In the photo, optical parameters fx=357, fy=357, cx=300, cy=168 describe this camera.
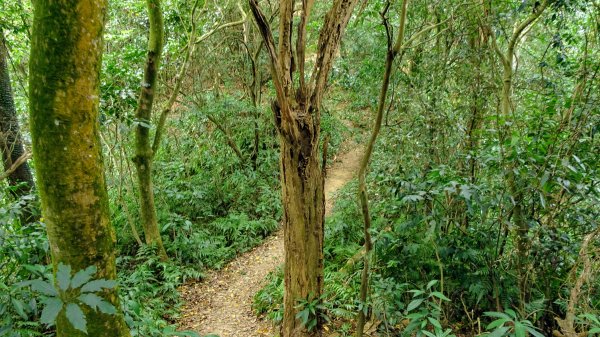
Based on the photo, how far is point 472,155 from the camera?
14.4 ft

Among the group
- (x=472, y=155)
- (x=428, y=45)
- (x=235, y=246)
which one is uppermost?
(x=428, y=45)

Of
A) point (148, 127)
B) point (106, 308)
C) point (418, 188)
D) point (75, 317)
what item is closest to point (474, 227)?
point (418, 188)

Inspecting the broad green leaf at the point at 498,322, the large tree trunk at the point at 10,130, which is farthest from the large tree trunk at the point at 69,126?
the large tree trunk at the point at 10,130

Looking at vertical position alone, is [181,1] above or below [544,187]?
above

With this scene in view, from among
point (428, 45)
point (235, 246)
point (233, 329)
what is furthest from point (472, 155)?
point (235, 246)

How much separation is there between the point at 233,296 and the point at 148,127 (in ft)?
12.1

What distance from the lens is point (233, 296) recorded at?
23.6ft

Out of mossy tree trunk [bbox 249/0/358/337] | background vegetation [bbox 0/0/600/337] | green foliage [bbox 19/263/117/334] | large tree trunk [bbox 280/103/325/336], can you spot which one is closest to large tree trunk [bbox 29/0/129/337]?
background vegetation [bbox 0/0/600/337]

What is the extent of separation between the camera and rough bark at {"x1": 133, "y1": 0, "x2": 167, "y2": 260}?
6473mm

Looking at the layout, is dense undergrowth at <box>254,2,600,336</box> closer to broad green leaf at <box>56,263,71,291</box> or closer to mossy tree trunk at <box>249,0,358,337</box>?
mossy tree trunk at <box>249,0,358,337</box>

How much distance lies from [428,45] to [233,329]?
6.78 m

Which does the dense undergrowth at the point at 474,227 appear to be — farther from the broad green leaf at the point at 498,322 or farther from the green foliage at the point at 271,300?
the green foliage at the point at 271,300

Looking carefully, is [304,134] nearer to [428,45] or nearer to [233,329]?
[233,329]

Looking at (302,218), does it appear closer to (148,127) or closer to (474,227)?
(474,227)
